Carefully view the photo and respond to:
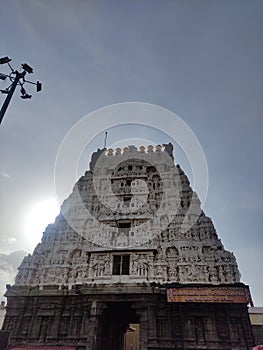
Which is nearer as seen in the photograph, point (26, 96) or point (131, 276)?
point (26, 96)

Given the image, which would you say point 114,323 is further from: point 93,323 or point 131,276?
point 131,276

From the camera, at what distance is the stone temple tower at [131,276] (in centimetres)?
1612

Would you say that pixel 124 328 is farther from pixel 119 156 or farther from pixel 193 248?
pixel 119 156

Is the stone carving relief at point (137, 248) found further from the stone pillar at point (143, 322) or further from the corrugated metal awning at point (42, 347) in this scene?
the corrugated metal awning at point (42, 347)

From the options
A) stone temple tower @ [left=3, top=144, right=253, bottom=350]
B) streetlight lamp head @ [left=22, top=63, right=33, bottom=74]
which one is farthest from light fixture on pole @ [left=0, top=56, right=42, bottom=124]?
stone temple tower @ [left=3, top=144, right=253, bottom=350]

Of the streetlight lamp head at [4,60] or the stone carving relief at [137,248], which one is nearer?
the streetlight lamp head at [4,60]

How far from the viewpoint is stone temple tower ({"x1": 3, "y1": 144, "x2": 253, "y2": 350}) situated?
52.9 ft

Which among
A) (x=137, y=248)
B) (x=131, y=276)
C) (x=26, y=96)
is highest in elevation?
(x=26, y=96)

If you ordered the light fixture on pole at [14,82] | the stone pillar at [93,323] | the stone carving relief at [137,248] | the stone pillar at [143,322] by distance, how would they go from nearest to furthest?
the light fixture on pole at [14,82] < the stone pillar at [143,322] < the stone pillar at [93,323] < the stone carving relief at [137,248]

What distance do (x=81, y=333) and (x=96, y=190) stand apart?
38.5 feet

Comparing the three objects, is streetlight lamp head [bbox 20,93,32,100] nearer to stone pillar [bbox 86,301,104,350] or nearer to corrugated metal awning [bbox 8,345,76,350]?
stone pillar [bbox 86,301,104,350]

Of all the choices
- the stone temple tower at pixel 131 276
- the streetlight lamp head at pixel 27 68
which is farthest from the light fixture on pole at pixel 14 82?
the stone temple tower at pixel 131 276

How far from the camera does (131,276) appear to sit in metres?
18.7

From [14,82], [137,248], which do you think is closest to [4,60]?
[14,82]
